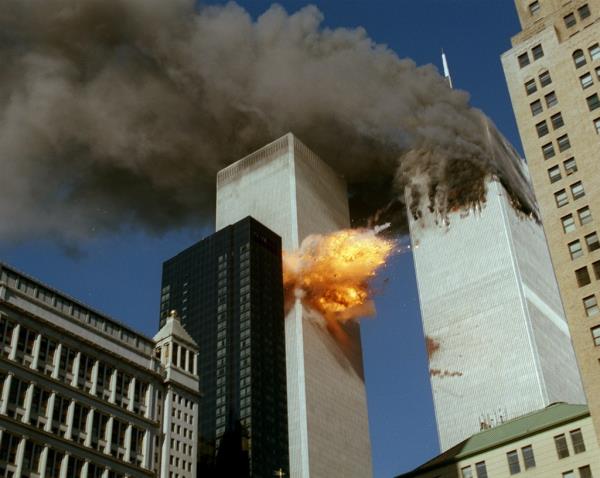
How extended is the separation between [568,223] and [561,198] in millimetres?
3017

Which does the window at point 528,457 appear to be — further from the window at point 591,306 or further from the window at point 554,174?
the window at point 554,174

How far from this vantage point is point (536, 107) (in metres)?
92.1

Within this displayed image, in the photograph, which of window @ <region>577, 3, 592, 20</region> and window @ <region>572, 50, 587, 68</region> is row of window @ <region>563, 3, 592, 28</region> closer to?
window @ <region>577, 3, 592, 20</region>

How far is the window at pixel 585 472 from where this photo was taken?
242 ft

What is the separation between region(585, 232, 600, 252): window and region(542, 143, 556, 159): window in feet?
34.5

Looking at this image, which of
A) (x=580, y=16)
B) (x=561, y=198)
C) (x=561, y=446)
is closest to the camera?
(x=561, y=446)

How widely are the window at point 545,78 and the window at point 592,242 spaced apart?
64.2ft

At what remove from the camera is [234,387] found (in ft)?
607

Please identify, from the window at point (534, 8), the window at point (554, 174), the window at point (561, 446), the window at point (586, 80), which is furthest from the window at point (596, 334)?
the window at point (534, 8)

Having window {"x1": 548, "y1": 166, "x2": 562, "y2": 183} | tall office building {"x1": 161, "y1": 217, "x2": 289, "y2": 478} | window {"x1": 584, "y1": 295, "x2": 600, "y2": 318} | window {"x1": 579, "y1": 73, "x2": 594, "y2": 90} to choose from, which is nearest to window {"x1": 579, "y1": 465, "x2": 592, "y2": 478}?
window {"x1": 584, "y1": 295, "x2": 600, "y2": 318}

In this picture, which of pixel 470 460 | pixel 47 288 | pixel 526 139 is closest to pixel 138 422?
pixel 47 288

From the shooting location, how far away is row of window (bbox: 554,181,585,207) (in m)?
83.4

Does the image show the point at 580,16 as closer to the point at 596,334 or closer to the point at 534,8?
the point at 534,8

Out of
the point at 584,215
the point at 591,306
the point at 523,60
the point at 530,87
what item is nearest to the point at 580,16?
the point at 523,60
